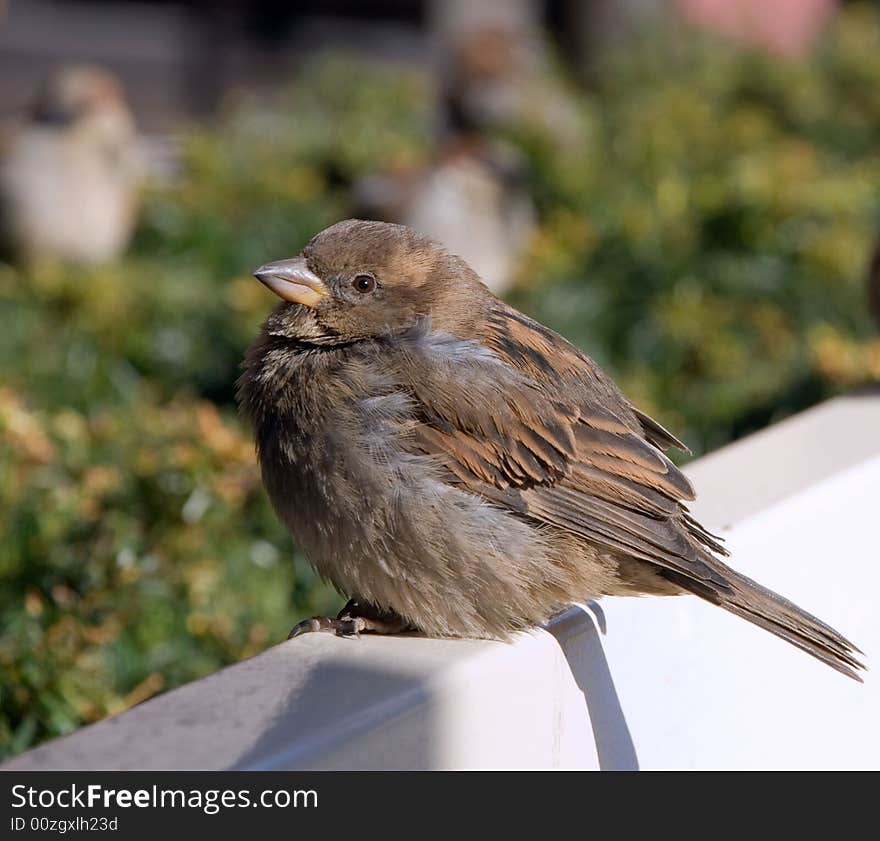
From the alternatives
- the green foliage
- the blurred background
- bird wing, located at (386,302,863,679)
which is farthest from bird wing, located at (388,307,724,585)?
the green foliage

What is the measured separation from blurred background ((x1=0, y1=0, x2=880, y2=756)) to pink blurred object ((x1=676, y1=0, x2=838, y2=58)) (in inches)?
26.7

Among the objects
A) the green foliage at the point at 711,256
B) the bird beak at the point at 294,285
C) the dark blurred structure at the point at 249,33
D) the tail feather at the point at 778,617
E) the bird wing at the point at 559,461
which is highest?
the bird beak at the point at 294,285

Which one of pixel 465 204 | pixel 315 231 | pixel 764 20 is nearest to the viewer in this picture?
pixel 465 204

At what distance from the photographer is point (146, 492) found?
4738 mm

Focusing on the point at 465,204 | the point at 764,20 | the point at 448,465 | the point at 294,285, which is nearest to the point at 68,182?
the point at 465,204

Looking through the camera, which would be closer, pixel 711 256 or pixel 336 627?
pixel 336 627

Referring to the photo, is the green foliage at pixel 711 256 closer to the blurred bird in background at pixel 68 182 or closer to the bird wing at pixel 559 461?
the blurred bird in background at pixel 68 182

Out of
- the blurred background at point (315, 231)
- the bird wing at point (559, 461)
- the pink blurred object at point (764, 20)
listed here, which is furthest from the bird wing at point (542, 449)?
the pink blurred object at point (764, 20)

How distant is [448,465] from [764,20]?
11.6 metres

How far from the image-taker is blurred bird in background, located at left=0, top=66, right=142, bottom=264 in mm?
7469

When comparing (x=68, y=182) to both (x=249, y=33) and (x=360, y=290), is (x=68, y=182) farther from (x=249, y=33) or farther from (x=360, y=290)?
(x=249, y=33)

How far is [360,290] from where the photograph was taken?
3363 millimetres

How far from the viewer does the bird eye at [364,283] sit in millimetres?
3361
